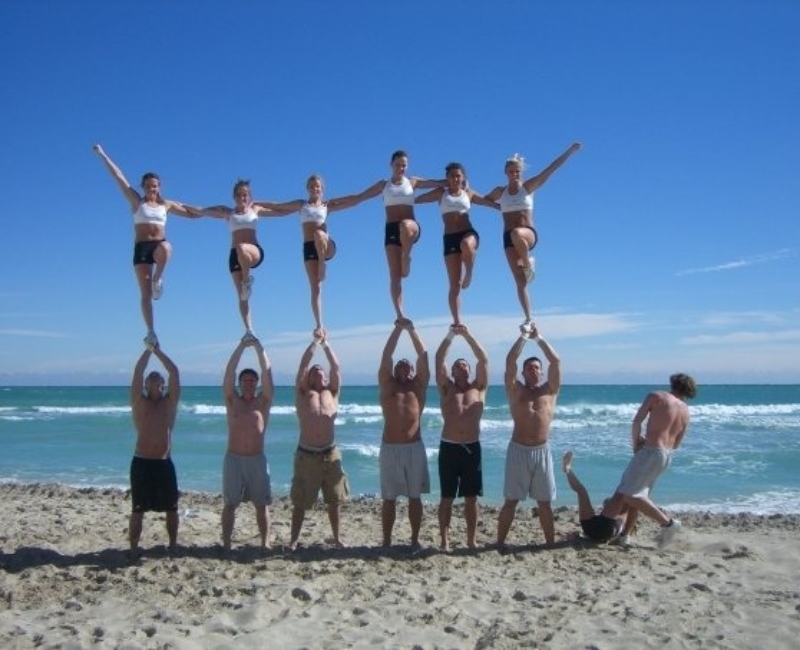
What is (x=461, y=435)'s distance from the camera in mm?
8531

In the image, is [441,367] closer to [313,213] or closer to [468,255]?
[468,255]

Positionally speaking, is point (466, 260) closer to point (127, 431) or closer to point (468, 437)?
point (468, 437)

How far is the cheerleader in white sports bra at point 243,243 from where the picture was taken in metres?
9.27

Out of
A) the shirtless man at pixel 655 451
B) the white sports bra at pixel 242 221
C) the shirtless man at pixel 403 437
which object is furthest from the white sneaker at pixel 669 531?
the white sports bra at pixel 242 221

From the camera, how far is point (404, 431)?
335 inches

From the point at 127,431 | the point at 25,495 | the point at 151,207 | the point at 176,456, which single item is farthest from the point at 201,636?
the point at 127,431

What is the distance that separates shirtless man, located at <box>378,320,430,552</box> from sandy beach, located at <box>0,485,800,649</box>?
1.77ft

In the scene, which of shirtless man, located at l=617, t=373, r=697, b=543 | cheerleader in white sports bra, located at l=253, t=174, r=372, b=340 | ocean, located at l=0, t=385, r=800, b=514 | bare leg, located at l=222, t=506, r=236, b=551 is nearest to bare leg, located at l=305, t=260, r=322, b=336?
cheerleader in white sports bra, located at l=253, t=174, r=372, b=340

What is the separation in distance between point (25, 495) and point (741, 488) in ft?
43.7

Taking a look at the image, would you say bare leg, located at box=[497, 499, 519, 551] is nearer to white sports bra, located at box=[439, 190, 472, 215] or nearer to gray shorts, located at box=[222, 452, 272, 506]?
gray shorts, located at box=[222, 452, 272, 506]

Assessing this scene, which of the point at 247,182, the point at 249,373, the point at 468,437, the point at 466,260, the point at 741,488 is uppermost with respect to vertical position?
the point at 247,182

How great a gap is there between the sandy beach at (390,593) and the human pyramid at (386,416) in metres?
0.52

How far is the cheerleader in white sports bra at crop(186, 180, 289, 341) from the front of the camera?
9266 millimetres

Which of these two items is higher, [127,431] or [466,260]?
[466,260]
